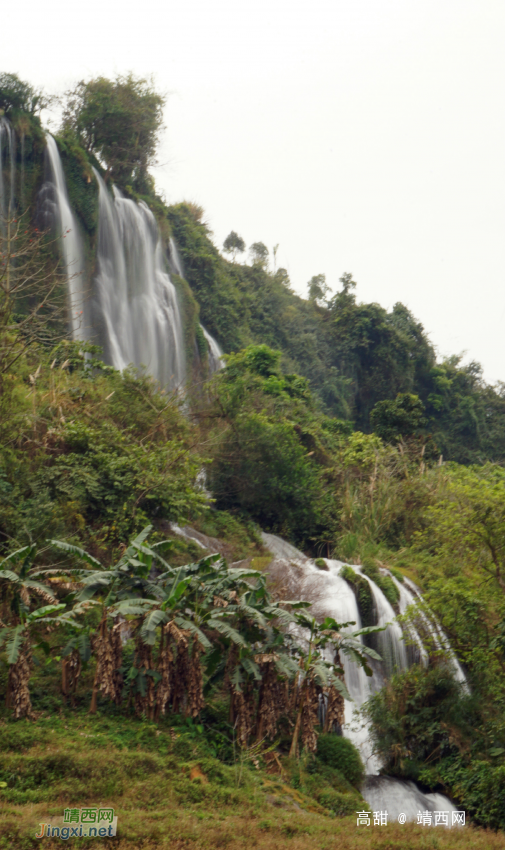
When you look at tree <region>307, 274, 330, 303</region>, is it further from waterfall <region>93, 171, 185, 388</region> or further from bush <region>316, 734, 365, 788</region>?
bush <region>316, 734, 365, 788</region>

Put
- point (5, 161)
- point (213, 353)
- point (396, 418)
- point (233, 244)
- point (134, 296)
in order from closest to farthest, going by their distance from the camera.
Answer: point (5, 161) → point (134, 296) → point (396, 418) → point (213, 353) → point (233, 244)

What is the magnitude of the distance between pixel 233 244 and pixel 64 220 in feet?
81.1

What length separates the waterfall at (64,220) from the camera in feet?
78.8

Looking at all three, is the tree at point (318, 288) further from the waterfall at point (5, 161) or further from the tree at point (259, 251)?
the waterfall at point (5, 161)

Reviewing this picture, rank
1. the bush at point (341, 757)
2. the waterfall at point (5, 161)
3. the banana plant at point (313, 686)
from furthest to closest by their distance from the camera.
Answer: the waterfall at point (5, 161)
the bush at point (341, 757)
the banana plant at point (313, 686)

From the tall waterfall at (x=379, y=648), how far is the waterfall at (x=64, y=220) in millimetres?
12806

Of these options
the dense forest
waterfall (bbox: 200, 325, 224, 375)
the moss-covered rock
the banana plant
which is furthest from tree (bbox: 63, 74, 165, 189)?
the banana plant

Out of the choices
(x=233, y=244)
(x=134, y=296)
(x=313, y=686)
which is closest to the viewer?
(x=313, y=686)

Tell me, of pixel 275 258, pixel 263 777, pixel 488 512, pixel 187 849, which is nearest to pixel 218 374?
pixel 488 512

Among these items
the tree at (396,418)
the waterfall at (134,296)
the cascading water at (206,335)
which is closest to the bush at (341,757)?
the waterfall at (134,296)

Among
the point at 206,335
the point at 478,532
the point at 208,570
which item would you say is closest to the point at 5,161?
the point at 206,335

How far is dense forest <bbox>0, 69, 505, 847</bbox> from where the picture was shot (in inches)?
364

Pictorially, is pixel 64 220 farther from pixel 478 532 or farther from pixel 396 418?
pixel 478 532

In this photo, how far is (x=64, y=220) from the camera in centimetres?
2442
